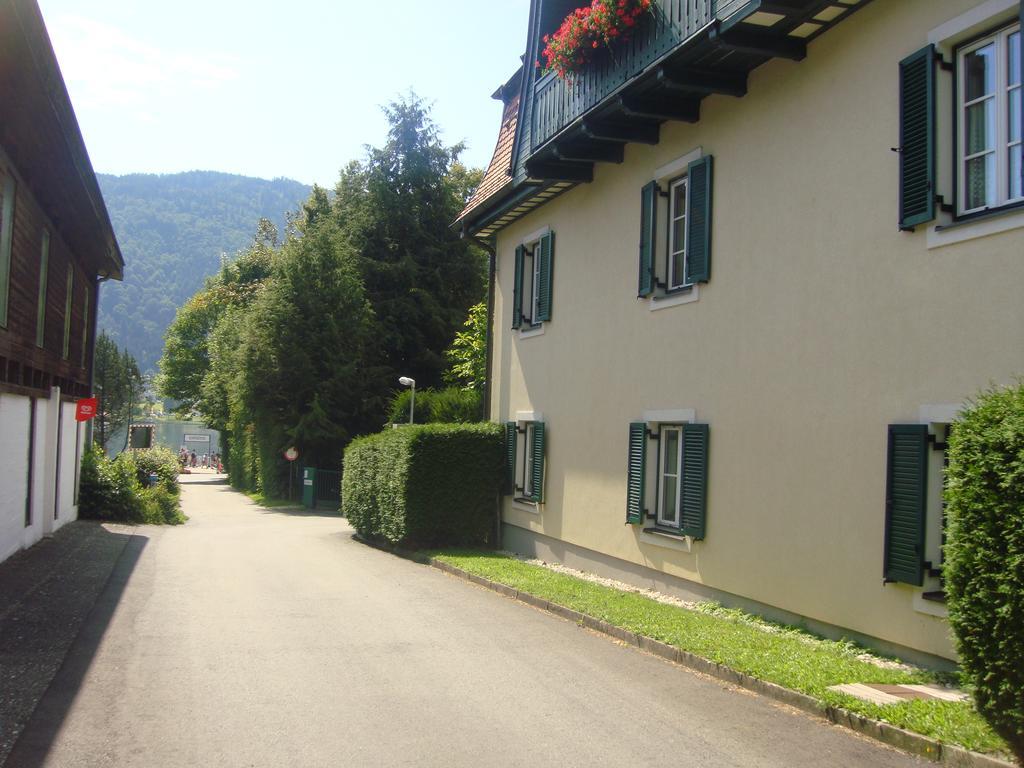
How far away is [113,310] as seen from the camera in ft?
634

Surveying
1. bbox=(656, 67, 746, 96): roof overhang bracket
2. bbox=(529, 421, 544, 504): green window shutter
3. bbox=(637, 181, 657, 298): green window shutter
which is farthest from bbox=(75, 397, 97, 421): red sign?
bbox=(656, 67, 746, 96): roof overhang bracket

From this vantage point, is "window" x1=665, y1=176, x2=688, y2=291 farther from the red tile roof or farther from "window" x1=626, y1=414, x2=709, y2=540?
the red tile roof

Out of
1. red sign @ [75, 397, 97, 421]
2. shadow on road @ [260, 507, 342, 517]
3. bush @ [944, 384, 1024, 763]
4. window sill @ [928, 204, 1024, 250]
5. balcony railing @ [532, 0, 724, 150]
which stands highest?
balcony railing @ [532, 0, 724, 150]

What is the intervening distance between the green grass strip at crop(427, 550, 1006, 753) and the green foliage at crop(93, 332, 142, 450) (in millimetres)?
69260

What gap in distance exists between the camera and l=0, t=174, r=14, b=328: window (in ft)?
40.1

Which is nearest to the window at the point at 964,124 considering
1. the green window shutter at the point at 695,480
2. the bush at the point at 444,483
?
the green window shutter at the point at 695,480

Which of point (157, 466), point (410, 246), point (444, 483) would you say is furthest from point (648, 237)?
point (410, 246)

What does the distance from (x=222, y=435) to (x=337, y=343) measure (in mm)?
28393

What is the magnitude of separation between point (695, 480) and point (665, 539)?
1.07 m

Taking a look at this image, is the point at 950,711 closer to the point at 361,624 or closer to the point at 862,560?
the point at 862,560

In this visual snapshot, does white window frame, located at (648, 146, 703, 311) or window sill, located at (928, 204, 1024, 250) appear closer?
window sill, located at (928, 204, 1024, 250)

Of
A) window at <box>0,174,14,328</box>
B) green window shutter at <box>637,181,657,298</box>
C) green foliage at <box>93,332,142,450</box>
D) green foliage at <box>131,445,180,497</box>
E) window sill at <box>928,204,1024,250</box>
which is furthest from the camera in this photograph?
green foliage at <box>93,332,142,450</box>

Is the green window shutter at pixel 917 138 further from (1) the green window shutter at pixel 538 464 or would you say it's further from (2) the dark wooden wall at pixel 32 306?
(2) the dark wooden wall at pixel 32 306

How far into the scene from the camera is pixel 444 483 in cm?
1722
